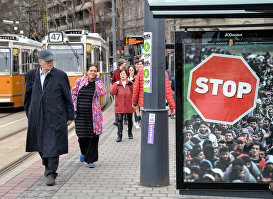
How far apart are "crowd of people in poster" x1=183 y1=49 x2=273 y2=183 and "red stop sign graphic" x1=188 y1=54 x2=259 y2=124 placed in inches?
3.1

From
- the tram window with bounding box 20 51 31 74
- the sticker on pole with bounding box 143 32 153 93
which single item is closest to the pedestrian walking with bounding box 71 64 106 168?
the sticker on pole with bounding box 143 32 153 93

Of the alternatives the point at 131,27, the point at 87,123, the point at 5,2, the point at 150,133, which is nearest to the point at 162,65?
the point at 150,133

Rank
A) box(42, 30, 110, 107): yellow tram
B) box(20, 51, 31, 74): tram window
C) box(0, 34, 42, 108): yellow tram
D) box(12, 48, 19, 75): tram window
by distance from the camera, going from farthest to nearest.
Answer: box(20, 51, 31, 74): tram window < box(12, 48, 19, 75): tram window < box(0, 34, 42, 108): yellow tram < box(42, 30, 110, 107): yellow tram

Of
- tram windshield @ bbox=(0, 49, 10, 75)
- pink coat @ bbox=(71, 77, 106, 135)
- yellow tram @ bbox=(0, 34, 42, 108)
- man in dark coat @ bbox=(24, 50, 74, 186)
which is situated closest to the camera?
man in dark coat @ bbox=(24, 50, 74, 186)

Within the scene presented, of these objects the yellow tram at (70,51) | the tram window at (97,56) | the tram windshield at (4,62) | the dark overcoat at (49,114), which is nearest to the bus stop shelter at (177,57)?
the dark overcoat at (49,114)

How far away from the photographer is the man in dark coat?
21.4 ft

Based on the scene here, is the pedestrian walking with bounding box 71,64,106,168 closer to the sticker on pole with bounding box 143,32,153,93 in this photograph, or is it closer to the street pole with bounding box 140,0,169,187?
the street pole with bounding box 140,0,169,187

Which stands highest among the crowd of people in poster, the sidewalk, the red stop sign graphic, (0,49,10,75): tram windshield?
(0,49,10,75): tram windshield

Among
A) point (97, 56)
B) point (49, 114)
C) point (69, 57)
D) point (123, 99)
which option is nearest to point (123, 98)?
point (123, 99)

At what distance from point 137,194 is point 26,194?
1.38m

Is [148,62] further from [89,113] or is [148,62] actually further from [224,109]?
[89,113]

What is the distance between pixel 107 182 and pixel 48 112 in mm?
1243

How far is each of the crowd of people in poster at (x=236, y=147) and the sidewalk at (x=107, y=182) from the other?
0.20m

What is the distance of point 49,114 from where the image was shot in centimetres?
652
